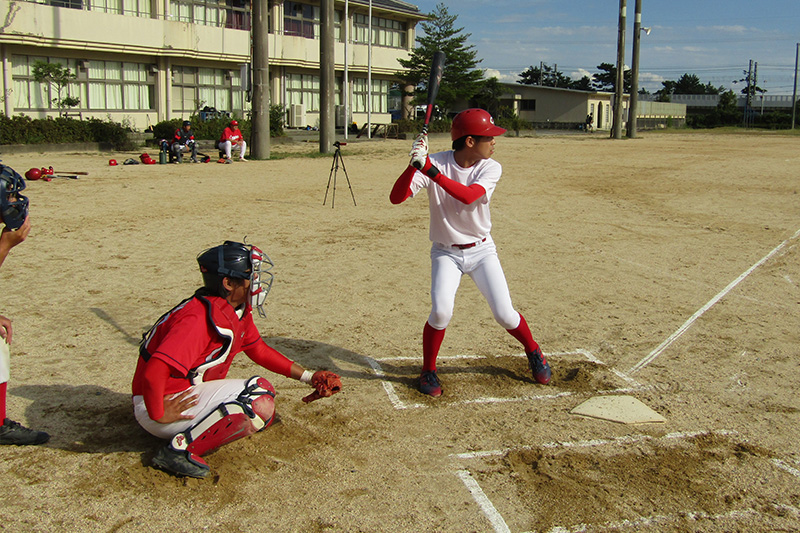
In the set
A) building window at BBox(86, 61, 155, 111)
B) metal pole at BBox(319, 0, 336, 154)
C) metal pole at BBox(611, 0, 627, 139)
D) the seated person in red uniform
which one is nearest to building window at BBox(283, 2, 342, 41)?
building window at BBox(86, 61, 155, 111)

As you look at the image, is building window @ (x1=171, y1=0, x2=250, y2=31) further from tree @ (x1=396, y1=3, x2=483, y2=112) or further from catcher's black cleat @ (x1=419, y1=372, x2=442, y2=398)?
catcher's black cleat @ (x1=419, y1=372, x2=442, y2=398)

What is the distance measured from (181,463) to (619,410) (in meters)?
3.01

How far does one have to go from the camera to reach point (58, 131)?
26750mm

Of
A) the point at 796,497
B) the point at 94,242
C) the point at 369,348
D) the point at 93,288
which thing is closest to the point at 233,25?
the point at 94,242

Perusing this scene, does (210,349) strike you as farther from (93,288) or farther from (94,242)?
(94,242)

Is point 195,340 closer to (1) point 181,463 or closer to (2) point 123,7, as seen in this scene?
(1) point 181,463

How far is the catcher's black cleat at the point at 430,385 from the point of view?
5.23m

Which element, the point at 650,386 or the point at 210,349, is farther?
the point at 650,386

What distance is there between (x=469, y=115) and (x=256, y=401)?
2552 mm

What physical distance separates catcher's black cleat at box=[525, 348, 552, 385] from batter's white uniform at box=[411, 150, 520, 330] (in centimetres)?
35

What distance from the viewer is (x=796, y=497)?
387 cm

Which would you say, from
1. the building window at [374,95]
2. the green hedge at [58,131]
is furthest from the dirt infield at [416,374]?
the building window at [374,95]

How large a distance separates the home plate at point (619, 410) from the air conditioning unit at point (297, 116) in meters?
38.3

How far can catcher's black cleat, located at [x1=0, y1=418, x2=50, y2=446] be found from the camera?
13.8 feet
